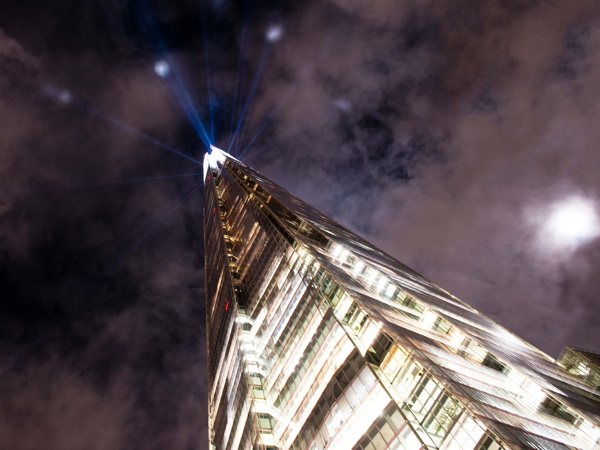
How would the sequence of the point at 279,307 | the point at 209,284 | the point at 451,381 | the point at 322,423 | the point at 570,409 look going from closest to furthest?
1. the point at 451,381
2. the point at 570,409
3. the point at 322,423
4. the point at 279,307
5. the point at 209,284

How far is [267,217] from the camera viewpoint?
67.4 m

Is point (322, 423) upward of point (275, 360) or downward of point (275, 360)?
upward

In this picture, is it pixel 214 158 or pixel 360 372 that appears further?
pixel 214 158

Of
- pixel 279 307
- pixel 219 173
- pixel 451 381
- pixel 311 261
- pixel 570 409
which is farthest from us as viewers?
pixel 219 173

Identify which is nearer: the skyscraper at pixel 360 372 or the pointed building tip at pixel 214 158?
the skyscraper at pixel 360 372

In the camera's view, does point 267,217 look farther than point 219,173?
No

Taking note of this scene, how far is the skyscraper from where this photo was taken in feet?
77.2

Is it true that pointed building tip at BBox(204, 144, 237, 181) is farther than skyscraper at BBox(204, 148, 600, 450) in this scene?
Yes

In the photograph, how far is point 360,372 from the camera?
1188 inches

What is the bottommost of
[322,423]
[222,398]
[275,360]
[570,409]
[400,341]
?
[222,398]

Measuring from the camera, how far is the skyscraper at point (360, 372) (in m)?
23.5

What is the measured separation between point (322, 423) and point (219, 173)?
99.9 m

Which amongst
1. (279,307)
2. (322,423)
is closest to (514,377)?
(322,423)

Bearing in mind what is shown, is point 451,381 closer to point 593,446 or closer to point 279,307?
point 593,446
